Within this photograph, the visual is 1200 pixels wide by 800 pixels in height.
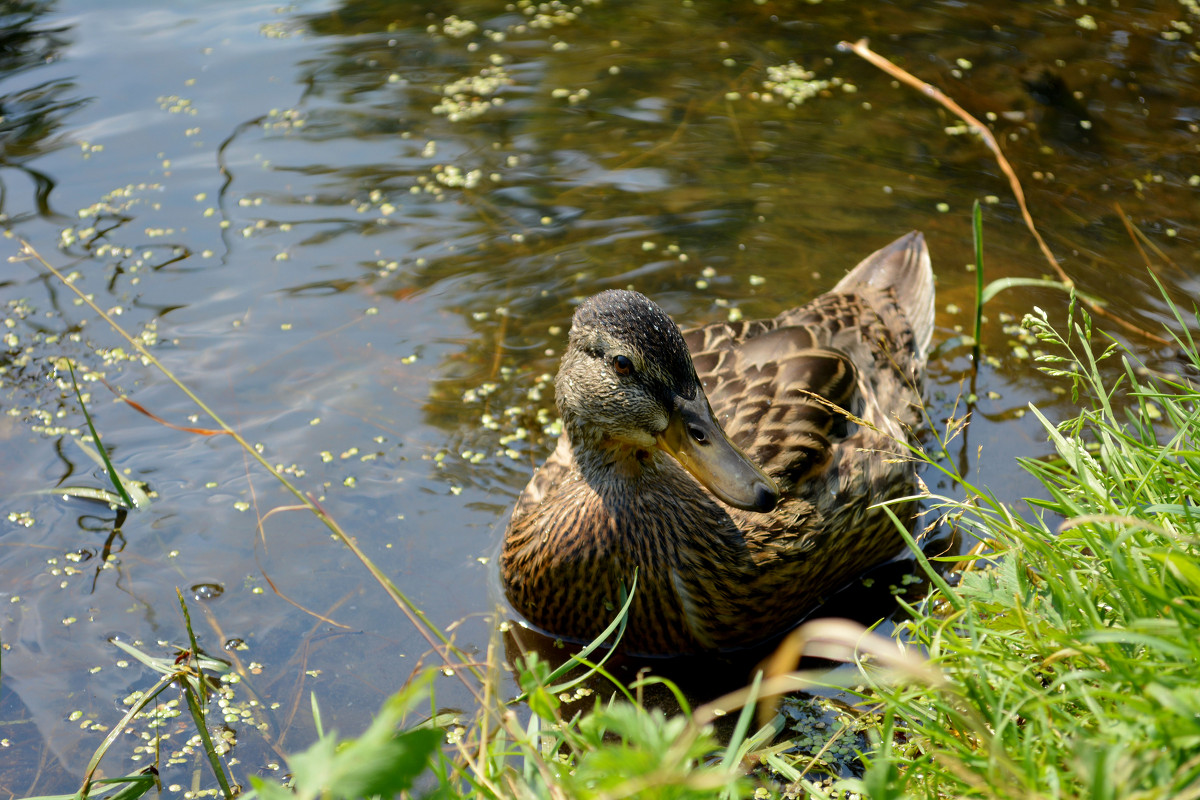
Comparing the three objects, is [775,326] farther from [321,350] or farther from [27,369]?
[27,369]

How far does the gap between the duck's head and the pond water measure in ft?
2.57

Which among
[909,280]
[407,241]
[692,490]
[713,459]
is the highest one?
[713,459]

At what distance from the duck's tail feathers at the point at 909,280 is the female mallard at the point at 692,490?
0.80m

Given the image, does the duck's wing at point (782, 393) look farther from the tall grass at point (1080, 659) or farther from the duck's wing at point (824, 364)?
the tall grass at point (1080, 659)

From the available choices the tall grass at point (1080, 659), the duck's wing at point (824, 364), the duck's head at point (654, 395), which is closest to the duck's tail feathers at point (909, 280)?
the duck's wing at point (824, 364)

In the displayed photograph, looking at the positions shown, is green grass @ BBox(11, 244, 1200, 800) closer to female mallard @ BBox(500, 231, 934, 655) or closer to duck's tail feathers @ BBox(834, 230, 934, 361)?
female mallard @ BBox(500, 231, 934, 655)

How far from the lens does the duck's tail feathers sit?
476 cm

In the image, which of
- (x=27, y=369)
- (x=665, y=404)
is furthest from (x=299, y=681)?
(x=27, y=369)

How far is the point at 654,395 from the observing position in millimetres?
3238

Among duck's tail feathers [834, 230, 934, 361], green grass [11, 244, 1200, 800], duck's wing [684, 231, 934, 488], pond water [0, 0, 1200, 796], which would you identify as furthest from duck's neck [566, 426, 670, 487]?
duck's tail feathers [834, 230, 934, 361]

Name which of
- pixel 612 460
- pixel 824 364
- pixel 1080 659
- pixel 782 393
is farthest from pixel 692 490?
pixel 1080 659

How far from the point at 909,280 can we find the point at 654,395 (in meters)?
2.15

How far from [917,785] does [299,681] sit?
2153 millimetres

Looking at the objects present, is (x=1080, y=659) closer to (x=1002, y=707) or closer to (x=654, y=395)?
(x=1002, y=707)
